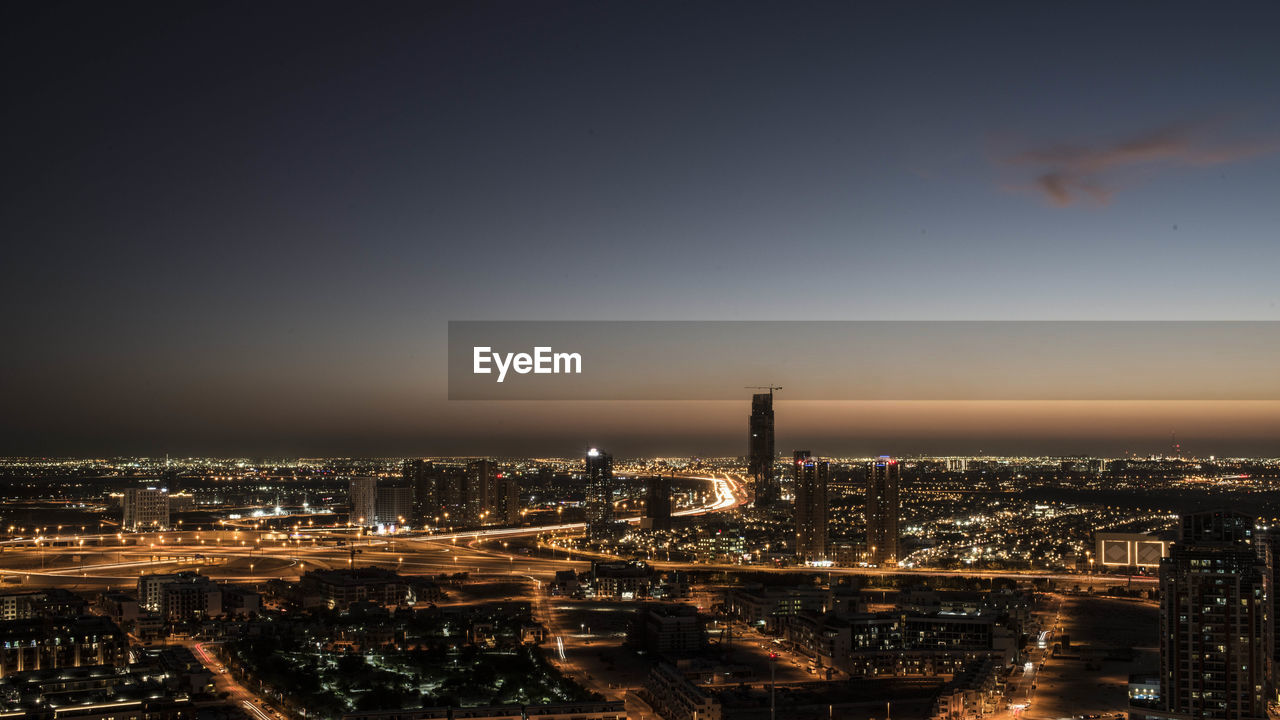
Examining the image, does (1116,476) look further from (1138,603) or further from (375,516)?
(1138,603)

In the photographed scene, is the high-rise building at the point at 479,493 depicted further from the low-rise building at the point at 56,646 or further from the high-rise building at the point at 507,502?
the low-rise building at the point at 56,646

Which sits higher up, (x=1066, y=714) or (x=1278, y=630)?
(x=1278, y=630)

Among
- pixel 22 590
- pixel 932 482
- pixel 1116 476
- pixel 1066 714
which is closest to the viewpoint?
pixel 1066 714

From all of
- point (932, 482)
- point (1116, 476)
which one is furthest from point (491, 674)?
point (1116, 476)

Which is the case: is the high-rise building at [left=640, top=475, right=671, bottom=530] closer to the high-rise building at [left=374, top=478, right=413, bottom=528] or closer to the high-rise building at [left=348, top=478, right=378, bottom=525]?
the high-rise building at [left=374, top=478, right=413, bottom=528]

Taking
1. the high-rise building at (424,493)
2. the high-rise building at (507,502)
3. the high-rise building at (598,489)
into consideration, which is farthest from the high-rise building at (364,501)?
the high-rise building at (598,489)

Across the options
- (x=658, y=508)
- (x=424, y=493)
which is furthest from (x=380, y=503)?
(x=658, y=508)
